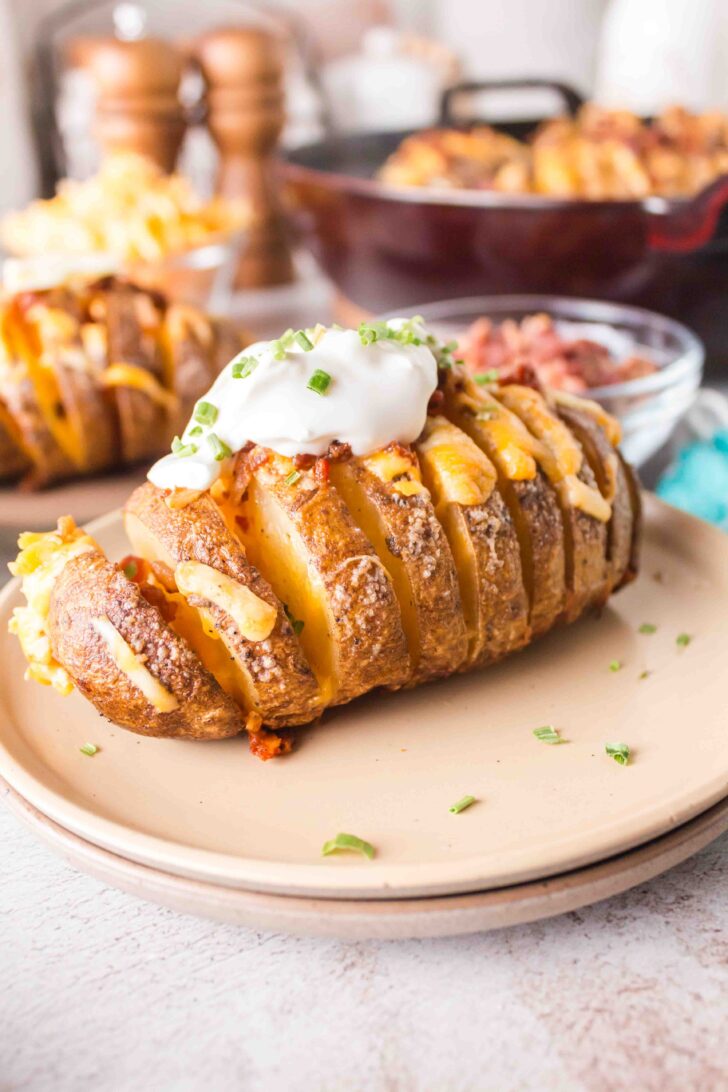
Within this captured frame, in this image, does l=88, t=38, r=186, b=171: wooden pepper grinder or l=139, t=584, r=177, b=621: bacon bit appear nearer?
l=139, t=584, r=177, b=621: bacon bit

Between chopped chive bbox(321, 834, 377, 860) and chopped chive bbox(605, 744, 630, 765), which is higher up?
chopped chive bbox(321, 834, 377, 860)

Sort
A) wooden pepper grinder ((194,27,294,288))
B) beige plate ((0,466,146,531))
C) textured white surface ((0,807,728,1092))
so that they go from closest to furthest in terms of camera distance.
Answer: textured white surface ((0,807,728,1092)), beige plate ((0,466,146,531)), wooden pepper grinder ((194,27,294,288))

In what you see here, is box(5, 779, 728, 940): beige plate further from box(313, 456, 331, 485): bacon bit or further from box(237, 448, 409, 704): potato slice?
box(313, 456, 331, 485): bacon bit

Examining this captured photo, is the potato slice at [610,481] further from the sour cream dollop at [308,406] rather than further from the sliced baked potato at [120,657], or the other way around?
the sliced baked potato at [120,657]

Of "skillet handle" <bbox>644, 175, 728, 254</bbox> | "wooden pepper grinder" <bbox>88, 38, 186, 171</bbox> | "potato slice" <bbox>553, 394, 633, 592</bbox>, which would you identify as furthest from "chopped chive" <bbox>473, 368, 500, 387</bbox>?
"wooden pepper grinder" <bbox>88, 38, 186, 171</bbox>

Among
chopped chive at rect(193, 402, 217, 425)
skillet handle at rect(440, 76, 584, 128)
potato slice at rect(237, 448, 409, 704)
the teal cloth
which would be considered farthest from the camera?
skillet handle at rect(440, 76, 584, 128)

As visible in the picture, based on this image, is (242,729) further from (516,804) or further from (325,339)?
(325,339)
